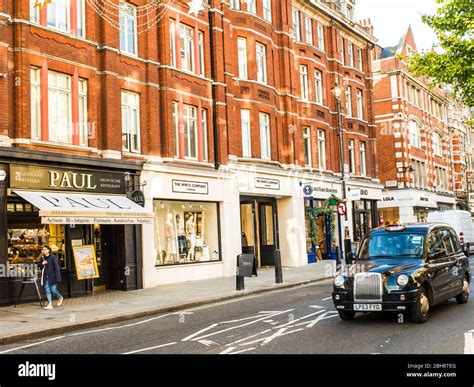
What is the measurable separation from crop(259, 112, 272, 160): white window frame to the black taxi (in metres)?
14.9

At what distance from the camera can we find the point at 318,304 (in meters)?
12.9

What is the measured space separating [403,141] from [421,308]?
36332 mm

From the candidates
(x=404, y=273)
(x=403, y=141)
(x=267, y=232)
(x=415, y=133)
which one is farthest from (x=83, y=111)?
(x=415, y=133)

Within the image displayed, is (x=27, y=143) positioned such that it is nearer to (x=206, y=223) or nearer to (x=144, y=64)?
(x=144, y=64)

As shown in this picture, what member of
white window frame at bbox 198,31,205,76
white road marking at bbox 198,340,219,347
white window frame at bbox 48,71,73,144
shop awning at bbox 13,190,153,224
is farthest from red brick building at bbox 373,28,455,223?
white road marking at bbox 198,340,219,347

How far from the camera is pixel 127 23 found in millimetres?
19812

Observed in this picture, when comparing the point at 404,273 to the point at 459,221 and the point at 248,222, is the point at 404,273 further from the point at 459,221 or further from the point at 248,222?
the point at 459,221

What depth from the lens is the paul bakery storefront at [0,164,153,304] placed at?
14.9 meters

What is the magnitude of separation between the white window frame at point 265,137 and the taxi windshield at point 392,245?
1514 centimetres

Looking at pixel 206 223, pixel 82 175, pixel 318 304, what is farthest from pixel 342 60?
pixel 318 304

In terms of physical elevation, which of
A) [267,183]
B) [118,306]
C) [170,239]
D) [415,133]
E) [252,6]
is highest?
[252,6]

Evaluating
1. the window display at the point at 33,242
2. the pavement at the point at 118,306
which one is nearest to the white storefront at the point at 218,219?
the pavement at the point at 118,306
